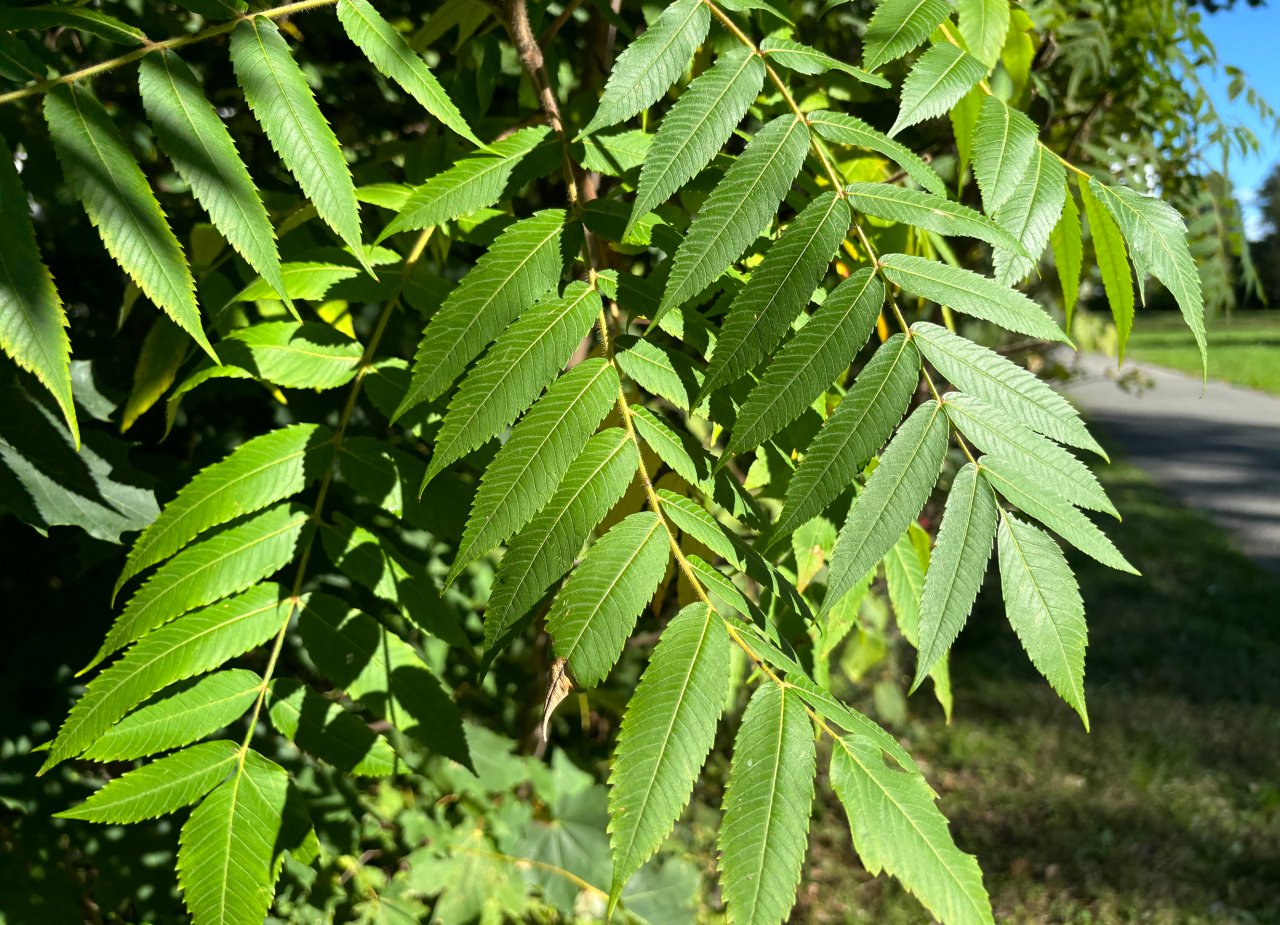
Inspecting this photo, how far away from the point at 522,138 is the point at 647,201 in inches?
13.4

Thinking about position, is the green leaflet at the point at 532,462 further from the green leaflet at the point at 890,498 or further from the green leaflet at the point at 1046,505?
the green leaflet at the point at 1046,505

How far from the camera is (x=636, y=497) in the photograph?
129cm

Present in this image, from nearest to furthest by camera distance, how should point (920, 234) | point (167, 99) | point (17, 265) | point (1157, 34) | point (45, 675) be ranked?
point (17, 265), point (167, 99), point (920, 234), point (45, 675), point (1157, 34)

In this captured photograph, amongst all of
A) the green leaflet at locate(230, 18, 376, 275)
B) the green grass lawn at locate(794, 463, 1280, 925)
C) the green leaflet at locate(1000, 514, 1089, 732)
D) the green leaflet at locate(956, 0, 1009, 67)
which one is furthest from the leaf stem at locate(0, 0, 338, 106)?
the green grass lawn at locate(794, 463, 1280, 925)

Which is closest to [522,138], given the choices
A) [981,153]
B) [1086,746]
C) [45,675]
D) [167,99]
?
[167,99]

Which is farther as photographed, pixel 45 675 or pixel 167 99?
pixel 45 675

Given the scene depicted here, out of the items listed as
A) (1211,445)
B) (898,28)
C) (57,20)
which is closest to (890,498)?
(898,28)

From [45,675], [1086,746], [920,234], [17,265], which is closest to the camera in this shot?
[17,265]

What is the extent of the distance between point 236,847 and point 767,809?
618 millimetres

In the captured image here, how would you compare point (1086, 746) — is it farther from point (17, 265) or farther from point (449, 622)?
point (17, 265)

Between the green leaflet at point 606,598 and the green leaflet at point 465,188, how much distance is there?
0.46 metres

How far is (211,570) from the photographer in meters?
1.25

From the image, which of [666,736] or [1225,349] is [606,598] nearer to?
[666,736]

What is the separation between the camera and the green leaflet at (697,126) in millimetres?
1062
